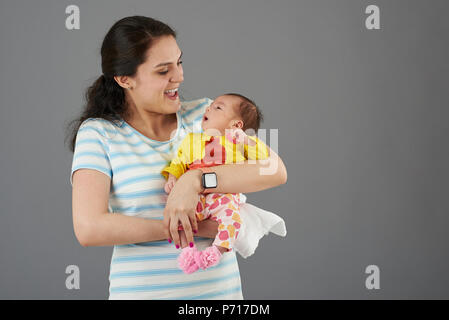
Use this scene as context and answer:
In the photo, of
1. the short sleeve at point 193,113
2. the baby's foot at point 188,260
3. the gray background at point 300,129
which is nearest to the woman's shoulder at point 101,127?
the short sleeve at point 193,113

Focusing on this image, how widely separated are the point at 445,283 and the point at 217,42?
7.10ft

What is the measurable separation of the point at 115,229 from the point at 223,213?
32 centimetres

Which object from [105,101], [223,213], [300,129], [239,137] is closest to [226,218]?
[223,213]

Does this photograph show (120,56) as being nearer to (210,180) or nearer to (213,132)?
(213,132)

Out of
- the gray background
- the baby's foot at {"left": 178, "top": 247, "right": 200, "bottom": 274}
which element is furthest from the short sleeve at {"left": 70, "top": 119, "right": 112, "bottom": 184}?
the gray background

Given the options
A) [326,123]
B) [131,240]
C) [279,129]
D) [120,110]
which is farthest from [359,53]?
[131,240]

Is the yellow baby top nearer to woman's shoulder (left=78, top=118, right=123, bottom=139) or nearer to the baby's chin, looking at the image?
the baby's chin

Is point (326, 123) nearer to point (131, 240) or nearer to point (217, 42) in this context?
point (217, 42)

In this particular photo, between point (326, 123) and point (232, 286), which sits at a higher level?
point (326, 123)

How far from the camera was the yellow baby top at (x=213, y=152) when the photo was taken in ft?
5.64

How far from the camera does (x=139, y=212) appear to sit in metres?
1.67

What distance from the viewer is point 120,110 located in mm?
1881

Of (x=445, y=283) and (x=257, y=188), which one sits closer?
(x=257, y=188)

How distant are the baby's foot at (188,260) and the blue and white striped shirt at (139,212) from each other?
127 mm
